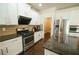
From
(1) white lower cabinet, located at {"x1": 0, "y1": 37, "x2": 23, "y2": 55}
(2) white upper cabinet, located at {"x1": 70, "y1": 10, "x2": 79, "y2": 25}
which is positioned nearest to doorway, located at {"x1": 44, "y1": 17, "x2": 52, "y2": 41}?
(2) white upper cabinet, located at {"x1": 70, "y1": 10, "x2": 79, "y2": 25}

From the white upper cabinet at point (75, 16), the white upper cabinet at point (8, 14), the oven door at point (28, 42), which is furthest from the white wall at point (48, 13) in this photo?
the oven door at point (28, 42)

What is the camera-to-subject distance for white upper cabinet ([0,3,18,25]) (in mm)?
1732

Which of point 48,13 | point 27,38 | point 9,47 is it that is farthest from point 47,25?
point 27,38

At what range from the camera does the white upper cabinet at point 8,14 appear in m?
1.73

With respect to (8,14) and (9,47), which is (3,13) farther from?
(9,47)

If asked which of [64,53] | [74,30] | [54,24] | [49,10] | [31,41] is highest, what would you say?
[49,10]

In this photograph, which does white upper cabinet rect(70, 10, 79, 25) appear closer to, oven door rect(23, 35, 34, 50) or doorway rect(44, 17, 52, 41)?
doorway rect(44, 17, 52, 41)

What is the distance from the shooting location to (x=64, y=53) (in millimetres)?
941

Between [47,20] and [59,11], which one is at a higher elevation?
[59,11]

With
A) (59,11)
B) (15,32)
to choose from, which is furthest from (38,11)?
(15,32)

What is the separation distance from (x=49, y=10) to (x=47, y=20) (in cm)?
18

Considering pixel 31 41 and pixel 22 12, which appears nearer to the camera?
pixel 22 12

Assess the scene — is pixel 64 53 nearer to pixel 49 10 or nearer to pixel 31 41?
pixel 49 10

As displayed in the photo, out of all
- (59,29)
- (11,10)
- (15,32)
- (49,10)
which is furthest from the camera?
(15,32)
